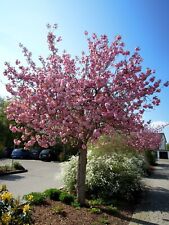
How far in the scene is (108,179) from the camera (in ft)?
37.2

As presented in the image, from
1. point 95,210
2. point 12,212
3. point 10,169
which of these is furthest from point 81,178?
point 10,169

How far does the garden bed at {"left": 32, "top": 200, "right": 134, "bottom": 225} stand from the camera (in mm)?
7543

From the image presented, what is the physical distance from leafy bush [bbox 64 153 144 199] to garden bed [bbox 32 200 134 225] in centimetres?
155

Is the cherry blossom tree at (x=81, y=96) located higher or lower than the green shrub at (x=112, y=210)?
higher

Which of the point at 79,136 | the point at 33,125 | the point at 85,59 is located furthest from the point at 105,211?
the point at 85,59

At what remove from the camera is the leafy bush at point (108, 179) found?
36.4 ft

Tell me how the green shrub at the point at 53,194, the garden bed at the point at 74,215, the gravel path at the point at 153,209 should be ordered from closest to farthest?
1. the garden bed at the point at 74,215
2. the gravel path at the point at 153,209
3. the green shrub at the point at 53,194

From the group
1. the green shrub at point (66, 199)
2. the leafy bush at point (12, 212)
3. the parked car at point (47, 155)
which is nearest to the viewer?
the leafy bush at point (12, 212)

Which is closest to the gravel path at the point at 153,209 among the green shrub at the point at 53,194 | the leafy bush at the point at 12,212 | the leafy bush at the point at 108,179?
the leafy bush at the point at 108,179

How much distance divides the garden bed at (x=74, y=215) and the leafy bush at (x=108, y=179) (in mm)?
1548

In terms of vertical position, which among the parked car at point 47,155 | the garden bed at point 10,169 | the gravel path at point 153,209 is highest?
the parked car at point 47,155

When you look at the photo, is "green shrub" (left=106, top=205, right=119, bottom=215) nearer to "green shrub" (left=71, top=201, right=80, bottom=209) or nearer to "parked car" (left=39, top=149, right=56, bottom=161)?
"green shrub" (left=71, top=201, right=80, bottom=209)

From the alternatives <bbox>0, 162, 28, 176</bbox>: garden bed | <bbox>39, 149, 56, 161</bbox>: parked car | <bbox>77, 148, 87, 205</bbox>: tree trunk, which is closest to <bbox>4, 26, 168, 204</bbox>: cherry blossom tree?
<bbox>77, 148, 87, 205</bbox>: tree trunk

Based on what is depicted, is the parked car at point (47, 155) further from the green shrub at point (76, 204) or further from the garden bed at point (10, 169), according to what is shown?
the green shrub at point (76, 204)
